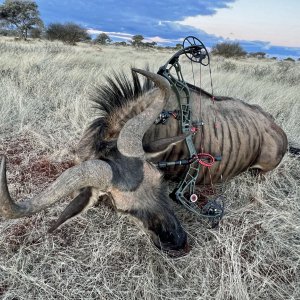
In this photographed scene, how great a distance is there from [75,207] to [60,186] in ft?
0.98

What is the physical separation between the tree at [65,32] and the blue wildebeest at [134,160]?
2338 cm

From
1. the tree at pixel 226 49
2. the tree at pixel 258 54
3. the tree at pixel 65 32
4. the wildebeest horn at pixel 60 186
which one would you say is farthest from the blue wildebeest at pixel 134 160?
the tree at pixel 258 54

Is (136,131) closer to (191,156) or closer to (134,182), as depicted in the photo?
(134,182)

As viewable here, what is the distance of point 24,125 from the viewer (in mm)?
5277

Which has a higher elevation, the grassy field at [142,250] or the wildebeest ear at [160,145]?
the wildebeest ear at [160,145]

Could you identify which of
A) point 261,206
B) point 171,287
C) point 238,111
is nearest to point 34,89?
point 238,111

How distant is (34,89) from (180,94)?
14.7ft

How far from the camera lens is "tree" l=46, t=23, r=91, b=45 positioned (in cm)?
2577

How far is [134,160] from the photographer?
8.02 feet

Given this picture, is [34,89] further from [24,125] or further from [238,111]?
[238,111]

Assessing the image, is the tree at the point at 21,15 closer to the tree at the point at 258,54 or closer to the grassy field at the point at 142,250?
the tree at the point at 258,54

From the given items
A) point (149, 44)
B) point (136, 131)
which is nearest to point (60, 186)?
point (136, 131)

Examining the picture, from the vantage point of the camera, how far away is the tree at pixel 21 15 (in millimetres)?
31969

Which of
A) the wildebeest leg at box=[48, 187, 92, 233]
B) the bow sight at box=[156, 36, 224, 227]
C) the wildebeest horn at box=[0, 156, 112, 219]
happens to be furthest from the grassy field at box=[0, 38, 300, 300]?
the wildebeest horn at box=[0, 156, 112, 219]
